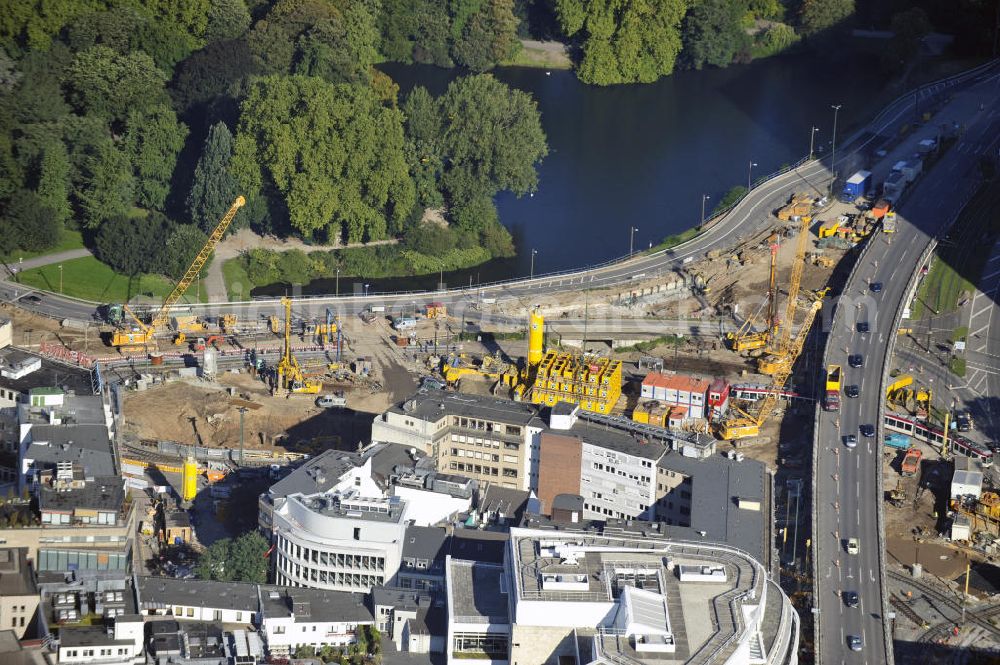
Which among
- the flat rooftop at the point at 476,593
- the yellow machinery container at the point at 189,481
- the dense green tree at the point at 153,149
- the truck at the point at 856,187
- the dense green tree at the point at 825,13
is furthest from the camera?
the dense green tree at the point at 825,13

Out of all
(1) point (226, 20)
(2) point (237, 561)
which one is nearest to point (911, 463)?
(2) point (237, 561)

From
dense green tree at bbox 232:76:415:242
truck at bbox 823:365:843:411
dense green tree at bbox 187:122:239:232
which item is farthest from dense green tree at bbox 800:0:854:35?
truck at bbox 823:365:843:411

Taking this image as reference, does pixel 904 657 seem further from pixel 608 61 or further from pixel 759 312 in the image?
pixel 608 61

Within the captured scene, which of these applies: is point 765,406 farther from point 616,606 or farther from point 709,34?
point 709,34

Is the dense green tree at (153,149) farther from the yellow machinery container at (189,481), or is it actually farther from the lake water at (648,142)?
the yellow machinery container at (189,481)


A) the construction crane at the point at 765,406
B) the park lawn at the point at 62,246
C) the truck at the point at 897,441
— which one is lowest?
the truck at the point at 897,441

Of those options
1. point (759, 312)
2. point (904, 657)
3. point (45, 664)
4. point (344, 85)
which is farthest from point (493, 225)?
point (45, 664)

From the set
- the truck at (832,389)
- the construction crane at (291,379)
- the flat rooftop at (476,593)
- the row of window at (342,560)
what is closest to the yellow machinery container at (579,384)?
the truck at (832,389)
